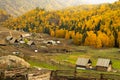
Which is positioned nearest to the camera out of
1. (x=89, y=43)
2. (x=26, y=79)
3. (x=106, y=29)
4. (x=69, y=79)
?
(x=26, y=79)

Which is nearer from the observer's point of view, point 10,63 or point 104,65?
point 10,63

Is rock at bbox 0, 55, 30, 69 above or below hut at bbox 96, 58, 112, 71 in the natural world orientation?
above

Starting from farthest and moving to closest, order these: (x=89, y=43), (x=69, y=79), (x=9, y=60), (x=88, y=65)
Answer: (x=89, y=43)
(x=88, y=65)
(x=69, y=79)
(x=9, y=60)

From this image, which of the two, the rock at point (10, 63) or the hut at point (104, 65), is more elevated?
the rock at point (10, 63)

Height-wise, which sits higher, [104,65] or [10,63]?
[10,63]

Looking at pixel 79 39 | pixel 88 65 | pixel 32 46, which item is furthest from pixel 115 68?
pixel 79 39

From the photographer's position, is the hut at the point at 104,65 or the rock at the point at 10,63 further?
the hut at the point at 104,65

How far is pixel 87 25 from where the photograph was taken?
165m

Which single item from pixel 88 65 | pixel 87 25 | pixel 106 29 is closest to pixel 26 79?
pixel 88 65

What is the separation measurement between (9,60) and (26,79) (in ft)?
15.4

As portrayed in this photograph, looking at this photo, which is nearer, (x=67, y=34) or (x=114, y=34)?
(x=114, y=34)

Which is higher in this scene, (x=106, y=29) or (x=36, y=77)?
(x=106, y=29)

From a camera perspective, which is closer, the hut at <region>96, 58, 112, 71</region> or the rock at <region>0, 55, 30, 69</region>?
the rock at <region>0, 55, 30, 69</region>

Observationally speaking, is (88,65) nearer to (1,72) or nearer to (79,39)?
(1,72)
